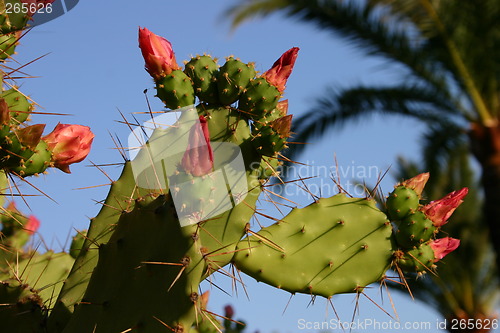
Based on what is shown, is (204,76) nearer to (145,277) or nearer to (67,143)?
(67,143)

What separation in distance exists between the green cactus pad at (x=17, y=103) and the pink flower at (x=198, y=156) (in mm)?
467

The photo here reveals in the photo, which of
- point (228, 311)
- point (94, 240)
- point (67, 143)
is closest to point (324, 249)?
point (94, 240)

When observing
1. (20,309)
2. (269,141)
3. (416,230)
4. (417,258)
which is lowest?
(417,258)

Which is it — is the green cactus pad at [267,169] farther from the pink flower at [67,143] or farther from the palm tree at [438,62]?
the palm tree at [438,62]

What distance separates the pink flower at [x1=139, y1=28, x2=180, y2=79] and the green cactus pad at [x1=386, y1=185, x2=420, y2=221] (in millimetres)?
862

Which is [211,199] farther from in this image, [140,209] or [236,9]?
[236,9]

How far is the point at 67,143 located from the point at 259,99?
573mm

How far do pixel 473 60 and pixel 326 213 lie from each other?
19.5 ft

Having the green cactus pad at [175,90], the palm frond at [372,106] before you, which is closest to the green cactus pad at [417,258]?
the green cactus pad at [175,90]

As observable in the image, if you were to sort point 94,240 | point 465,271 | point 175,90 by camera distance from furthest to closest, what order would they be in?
point 465,271 < point 94,240 < point 175,90

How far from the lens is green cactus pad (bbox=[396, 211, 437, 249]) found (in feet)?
7.06

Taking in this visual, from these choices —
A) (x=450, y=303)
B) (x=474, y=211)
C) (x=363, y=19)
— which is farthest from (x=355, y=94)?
(x=450, y=303)

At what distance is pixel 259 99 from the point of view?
1.97m

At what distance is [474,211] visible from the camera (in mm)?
10367
